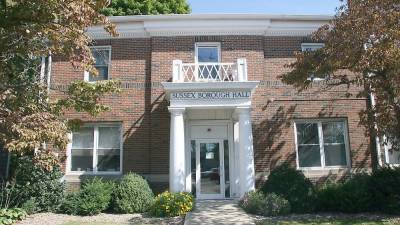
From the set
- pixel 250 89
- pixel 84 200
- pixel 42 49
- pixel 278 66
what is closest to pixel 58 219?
pixel 84 200

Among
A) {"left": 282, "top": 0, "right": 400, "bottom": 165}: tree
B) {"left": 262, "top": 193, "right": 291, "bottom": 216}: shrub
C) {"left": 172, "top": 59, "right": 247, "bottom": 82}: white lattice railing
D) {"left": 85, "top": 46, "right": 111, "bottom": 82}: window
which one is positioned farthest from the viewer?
{"left": 85, "top": 46, "right": 111, "bottom": 82}: window

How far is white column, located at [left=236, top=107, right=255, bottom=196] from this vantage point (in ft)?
50.6

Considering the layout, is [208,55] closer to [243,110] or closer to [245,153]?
[243,110]

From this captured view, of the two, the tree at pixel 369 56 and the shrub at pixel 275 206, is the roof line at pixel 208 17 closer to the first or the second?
the tree at pixel 369 56

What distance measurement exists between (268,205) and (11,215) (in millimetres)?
8208

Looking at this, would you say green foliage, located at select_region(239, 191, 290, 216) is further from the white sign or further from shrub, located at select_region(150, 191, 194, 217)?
the white sign

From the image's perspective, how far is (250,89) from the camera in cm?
1564

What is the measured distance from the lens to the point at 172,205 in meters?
14.0

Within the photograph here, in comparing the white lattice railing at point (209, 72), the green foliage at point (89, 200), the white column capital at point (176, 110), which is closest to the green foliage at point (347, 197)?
the white lattice railing at point (209, 72)

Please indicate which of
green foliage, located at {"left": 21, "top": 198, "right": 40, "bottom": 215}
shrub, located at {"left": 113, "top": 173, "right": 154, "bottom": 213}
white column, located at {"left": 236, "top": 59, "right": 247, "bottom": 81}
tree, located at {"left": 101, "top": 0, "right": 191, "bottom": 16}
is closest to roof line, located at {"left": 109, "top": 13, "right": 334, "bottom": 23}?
white column, located at {"left": 236, "top": 59, "right": 247, "bottom": 81}

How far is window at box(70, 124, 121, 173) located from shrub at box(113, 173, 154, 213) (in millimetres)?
2266

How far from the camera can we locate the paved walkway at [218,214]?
41.1 feet

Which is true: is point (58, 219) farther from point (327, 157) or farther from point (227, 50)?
point (327, 157)

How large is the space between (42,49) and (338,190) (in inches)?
404
